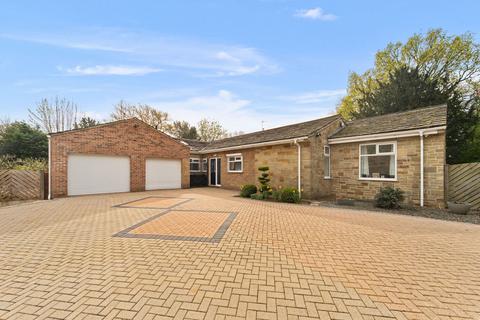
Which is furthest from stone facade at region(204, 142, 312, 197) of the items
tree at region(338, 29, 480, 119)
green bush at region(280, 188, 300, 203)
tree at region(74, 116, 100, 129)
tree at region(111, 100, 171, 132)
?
tree at region(74, 116, 100, 129)

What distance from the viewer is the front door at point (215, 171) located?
17750 millimetres

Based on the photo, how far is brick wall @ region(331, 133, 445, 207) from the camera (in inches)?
335

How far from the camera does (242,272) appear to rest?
3.30 metres

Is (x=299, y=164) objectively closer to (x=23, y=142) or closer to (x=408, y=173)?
(x=408, y=173)

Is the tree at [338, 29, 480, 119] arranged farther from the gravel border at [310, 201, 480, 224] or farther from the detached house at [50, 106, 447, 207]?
the gravel border at [310, 201, 480, 224]

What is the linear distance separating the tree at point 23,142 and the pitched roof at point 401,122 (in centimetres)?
2492

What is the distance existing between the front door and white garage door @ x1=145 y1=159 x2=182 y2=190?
287cm

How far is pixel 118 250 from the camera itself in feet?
13.6

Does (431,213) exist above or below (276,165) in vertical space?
below

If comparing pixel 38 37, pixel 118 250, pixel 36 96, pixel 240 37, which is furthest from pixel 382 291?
pixel 36 96

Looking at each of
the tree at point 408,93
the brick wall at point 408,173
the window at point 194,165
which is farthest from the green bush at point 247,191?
the tree at point 408,93

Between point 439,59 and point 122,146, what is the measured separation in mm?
28568

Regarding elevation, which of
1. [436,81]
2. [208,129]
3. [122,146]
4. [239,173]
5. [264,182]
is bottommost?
[264,182]

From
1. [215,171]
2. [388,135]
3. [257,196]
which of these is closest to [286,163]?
[257,196]
